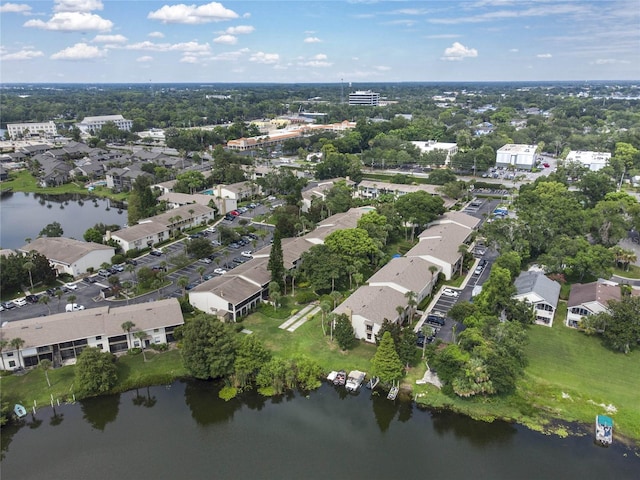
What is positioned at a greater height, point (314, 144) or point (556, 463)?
point (314, 144)

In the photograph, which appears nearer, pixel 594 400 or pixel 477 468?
pixel 477 468

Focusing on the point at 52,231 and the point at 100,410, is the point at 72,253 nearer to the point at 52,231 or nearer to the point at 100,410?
the point at 52,231

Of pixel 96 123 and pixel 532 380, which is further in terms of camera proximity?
pixel 96 123

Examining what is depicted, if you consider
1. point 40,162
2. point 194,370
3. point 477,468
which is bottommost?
point 477,468

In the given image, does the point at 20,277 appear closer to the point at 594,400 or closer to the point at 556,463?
the point at 556,463

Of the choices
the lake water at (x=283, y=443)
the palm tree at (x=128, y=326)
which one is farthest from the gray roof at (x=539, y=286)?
the palm tree at (x=128, y=326)

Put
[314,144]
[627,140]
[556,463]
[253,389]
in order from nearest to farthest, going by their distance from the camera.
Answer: [556,463], [253,389], [627,140], [314,144]

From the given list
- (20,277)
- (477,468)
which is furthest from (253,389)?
(20,277)

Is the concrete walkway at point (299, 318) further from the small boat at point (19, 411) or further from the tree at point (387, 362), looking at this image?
the small boat at point (19, 411)

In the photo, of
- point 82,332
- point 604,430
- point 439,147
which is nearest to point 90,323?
point 82,332
